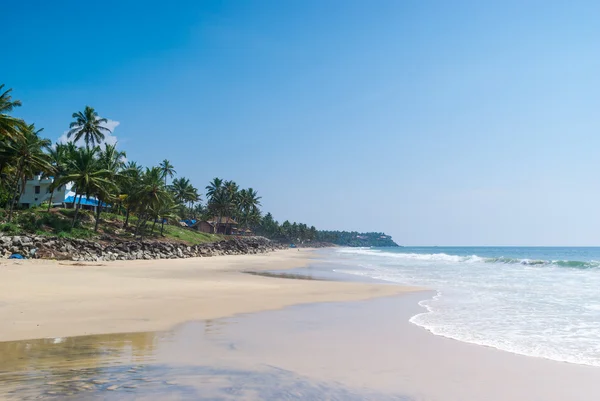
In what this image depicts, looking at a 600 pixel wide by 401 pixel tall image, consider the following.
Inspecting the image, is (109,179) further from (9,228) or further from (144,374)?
(144,374)

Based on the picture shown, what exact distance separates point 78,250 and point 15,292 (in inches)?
739

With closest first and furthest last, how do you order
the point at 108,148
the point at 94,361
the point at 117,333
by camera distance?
the point at 94,361
the point at 117,333
the point at 108,148

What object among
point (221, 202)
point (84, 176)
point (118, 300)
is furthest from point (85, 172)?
point (221, 202)

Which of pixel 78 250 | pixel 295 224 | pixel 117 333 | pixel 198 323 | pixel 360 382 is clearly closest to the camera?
pixel 360 382

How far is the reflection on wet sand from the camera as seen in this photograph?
4.63 meters

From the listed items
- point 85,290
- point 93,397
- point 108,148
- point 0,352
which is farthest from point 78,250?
point 93,397

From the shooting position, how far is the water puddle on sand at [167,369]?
15.3 ft

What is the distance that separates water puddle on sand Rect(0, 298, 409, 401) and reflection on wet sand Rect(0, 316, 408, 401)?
1cm

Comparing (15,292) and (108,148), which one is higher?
(108,148)

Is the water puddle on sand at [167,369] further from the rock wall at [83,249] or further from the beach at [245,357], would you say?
the rock wall at [83,249]

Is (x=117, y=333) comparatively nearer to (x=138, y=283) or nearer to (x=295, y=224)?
(x=138, y=283)

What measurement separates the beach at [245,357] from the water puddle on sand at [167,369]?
18 mm

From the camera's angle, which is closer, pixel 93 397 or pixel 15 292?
pixel 93 397

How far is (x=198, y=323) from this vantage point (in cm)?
924
